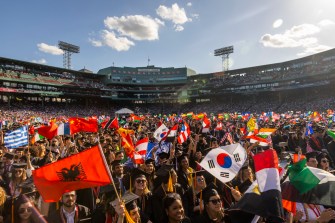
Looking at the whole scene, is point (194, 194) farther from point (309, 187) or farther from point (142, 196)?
point (309, 187)

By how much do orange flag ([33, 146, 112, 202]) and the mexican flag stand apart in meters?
2.75

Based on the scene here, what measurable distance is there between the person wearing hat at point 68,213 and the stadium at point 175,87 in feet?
174

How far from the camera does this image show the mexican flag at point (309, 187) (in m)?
3.57

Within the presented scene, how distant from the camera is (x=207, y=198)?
421 cm

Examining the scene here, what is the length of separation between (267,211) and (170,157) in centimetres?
595

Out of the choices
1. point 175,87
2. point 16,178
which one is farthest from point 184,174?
point 175,87

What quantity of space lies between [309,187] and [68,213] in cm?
370

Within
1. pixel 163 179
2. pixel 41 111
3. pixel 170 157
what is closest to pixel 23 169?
pixel 163 179

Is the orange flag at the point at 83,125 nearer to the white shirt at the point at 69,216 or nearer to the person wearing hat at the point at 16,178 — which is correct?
the person wearing hat at the point at 16,178

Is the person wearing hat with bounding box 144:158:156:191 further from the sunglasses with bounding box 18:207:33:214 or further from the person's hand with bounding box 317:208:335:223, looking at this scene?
the person's hand with bounding box 317:208:335:223

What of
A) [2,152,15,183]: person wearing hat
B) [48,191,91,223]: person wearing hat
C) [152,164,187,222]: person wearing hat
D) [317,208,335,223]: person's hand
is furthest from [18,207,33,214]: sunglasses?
[317,208,335,223]: person's hand

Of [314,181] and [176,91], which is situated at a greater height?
[176,91]

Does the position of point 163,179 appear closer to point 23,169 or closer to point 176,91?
point 23,169

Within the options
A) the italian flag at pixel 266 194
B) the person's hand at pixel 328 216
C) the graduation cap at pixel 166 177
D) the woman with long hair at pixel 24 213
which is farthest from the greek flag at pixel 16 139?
the person's hand at pixel 328 216
